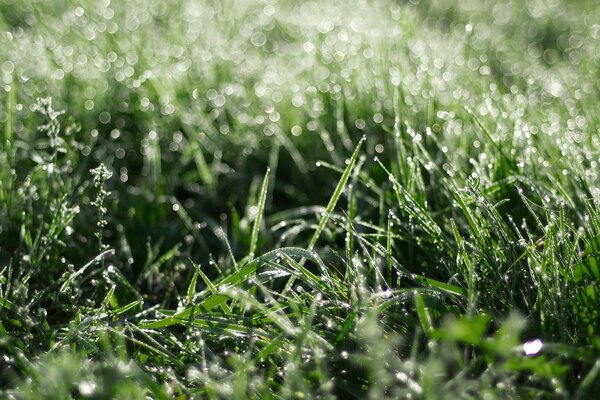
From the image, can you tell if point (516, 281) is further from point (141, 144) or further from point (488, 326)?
point (141, 144)

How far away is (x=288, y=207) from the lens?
6.19 feet

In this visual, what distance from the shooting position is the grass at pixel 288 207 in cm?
106

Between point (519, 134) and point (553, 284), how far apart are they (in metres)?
0.50

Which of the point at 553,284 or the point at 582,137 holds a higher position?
the point at 582,137

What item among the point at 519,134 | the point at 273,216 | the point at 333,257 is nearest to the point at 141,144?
the point at 273,216

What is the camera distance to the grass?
1061 mm

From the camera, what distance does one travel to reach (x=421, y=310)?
1.03m

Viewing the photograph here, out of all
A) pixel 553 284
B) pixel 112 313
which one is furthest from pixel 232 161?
pixel 553 284

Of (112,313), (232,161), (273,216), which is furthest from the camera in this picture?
(232,161)

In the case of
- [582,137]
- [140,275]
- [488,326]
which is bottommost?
[140,275]

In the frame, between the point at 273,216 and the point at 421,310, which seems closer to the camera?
the point at 421,310

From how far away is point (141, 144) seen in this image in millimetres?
2031

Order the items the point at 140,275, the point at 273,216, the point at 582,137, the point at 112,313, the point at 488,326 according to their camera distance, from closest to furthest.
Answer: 1. the point at 488,326
2. the point at 112,313
3. the point at 140,275
4. the point at 582,137
5. the point at 273,216

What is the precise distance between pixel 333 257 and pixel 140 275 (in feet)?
1.43
